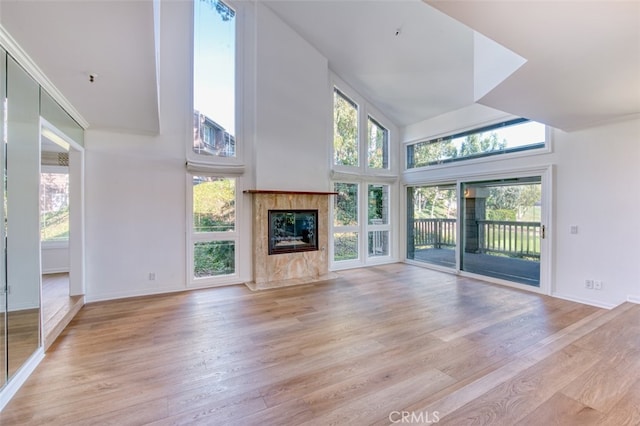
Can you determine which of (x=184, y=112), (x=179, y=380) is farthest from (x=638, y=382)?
(x=184, y=112)

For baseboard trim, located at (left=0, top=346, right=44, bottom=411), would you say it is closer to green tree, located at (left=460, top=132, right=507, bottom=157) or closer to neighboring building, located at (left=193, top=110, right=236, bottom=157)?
neighboring building, located at (left=193, top=110, right=236, bottom=157)

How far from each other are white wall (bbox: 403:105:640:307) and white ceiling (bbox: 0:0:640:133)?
34cm

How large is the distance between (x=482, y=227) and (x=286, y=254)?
3632 millimetres

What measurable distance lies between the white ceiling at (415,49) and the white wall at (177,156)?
394mm

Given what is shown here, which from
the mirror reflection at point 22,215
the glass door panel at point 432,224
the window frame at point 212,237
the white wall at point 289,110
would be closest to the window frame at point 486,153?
the glass door panel at point 432,224

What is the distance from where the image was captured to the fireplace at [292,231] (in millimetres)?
5121

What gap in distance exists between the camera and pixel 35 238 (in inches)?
100

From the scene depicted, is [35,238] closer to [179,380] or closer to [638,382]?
[179,380]

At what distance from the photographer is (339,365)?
240 cm

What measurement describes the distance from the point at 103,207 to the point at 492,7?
16.2ft

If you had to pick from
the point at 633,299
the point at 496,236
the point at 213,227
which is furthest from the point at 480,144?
the point at 213,227

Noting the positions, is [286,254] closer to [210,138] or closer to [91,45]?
[210,138]

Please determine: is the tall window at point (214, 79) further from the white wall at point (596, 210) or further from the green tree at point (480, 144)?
the white wall at point (596, 210)

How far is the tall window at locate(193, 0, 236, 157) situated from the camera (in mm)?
4738
